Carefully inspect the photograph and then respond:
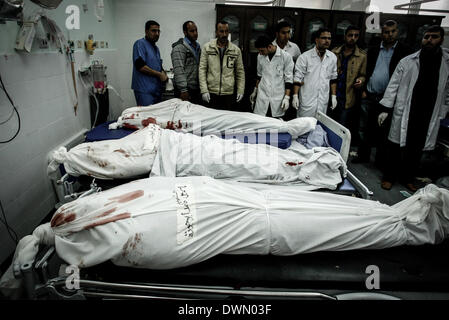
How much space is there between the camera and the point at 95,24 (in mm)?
3668

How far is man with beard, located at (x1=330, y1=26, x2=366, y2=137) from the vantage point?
3420mm

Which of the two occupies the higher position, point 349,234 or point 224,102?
point 224,102

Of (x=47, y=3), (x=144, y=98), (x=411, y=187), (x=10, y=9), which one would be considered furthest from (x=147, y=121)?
(x=411, y=187)

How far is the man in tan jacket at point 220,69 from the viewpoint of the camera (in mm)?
3418

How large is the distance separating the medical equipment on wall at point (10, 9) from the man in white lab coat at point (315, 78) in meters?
2.81

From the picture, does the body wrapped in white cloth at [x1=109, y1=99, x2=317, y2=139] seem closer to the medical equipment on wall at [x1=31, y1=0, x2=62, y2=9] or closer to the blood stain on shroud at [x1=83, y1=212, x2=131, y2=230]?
the medical equipment on wall at [x1=31, y1=0, x2=62, y2=9]

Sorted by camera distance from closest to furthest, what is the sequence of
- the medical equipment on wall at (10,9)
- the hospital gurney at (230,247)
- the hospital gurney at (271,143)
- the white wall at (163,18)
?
1. the hospital gurney at (230,247)
2. the medical equipment on wall at (10,9)
3. the hospital gurney at (271,143)
4. the white wall at (163,18)

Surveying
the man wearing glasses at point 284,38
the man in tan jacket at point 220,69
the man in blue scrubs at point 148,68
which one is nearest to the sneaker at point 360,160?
the man wearing glasses at point 284,38

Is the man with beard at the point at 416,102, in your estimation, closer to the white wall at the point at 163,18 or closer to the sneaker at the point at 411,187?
the sneaker at the point at 411,187

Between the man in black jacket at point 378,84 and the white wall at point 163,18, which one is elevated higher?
the white wall at point 163,18

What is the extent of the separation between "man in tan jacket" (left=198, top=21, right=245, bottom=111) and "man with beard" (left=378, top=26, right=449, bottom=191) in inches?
70.6
